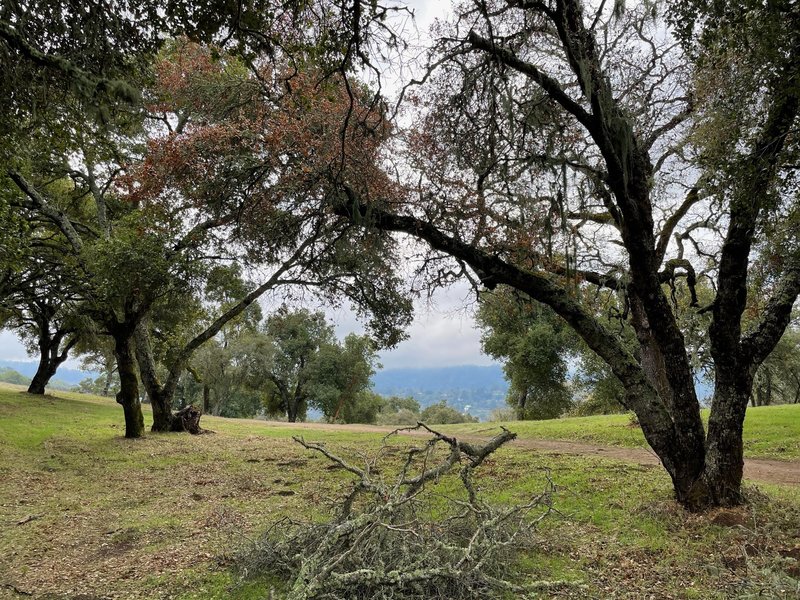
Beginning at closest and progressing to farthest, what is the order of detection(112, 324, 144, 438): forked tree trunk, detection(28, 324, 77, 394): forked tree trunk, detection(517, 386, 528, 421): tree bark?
1. detection(112, 324, 144, 438): forked tree trunk
2. detection(28, 324, 77, 394): forked tree trunk
3. detection(517, 386, 528, 421): tree bark

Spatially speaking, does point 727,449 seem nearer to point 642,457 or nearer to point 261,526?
point 261,526

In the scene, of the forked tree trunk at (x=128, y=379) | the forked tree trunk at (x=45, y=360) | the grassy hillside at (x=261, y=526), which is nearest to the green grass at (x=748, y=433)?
the grassy hillside at (x=261, y=526)

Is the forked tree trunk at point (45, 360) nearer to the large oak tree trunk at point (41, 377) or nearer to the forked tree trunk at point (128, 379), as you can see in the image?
the large oak tree trunk at point (41, 377)

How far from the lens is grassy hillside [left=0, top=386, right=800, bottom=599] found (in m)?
4.55

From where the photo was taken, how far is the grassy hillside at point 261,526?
14.9 ft

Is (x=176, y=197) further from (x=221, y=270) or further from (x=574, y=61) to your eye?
(x=574, y=61)

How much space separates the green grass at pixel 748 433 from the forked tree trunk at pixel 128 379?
13294 millimetres

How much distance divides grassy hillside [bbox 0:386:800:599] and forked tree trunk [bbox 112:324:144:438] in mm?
2839

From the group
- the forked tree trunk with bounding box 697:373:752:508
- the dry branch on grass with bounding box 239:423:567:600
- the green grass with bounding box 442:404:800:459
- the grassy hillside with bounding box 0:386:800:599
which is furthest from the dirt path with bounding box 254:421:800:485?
the dry branch on grass with bounding box 239:423:567:600

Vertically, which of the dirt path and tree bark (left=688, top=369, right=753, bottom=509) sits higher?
tree bark (left=688, top=369, right=753, bottom=509)

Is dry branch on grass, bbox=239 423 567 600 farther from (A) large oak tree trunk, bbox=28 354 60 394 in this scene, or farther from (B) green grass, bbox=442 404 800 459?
(A) large oak tree trunk, bbox=28 354 60 394

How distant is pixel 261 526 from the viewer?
6449 millimetres

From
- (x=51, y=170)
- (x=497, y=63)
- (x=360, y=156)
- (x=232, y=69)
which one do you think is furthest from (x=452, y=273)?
(x=51, y=170)

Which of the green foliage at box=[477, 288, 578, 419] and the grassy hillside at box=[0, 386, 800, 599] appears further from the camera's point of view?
the green foliage at box=[477, 288, 578, 419]
